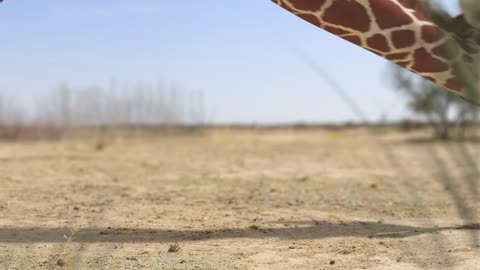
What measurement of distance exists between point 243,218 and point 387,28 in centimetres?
236

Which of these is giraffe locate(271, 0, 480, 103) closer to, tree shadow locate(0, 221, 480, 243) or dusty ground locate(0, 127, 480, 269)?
dusty ground locate(0, 127, 480, 269)

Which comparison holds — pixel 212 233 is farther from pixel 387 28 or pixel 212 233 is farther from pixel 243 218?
pixel 387 28

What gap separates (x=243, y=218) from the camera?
6.18 m

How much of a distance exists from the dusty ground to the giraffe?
2.95ft

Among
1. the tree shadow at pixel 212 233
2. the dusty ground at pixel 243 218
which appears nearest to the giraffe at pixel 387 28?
the dusty ground at pixel 243 218

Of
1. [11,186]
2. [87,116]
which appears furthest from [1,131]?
[11,186]

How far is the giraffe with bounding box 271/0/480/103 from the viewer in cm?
546

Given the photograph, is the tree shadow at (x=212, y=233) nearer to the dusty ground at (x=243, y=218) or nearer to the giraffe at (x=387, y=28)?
the dusty ground at (x=243, y=218)

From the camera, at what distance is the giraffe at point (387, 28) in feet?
17.9

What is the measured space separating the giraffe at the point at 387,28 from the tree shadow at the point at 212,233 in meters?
1.43

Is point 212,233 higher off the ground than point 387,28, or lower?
lower

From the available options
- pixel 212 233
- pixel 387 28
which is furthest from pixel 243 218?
pixel 387 28

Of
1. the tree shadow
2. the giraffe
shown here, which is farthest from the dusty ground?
the giraffe

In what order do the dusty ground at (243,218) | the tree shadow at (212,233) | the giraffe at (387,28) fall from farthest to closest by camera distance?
the giraffe at (387,28) < the tree shadow at (212,233) < the dusty ground at (243,218)
